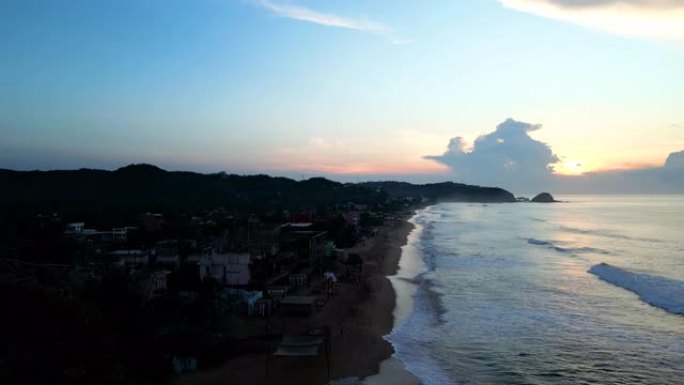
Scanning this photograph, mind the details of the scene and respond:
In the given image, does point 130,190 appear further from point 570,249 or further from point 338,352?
point 338,352

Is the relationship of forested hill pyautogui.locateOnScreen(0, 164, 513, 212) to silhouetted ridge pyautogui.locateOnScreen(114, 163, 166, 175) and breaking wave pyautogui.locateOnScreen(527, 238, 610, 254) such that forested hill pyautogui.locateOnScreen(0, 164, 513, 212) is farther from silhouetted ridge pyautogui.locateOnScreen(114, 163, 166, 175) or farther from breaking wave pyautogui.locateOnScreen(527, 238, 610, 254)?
breaking wave pyautogui.locateOnScreen(527, 238, 610, 254)

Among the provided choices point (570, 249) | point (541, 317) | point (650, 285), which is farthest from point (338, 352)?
point (570, 249)

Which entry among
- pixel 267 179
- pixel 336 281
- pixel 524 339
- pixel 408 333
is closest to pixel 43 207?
pixel 336 281

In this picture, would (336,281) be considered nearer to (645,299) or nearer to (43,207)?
(645,299)


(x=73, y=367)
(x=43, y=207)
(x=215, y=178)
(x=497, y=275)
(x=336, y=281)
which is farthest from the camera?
(x=215, y=178)

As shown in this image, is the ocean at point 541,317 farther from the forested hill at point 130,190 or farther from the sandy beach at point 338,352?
the forested hill at point 130,190

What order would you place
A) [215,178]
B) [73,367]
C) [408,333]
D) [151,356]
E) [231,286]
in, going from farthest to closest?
[215,178]
[231,286]
[408,333]
[151,356]
[73,367]

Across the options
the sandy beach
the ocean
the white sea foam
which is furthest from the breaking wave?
the sandy beach
